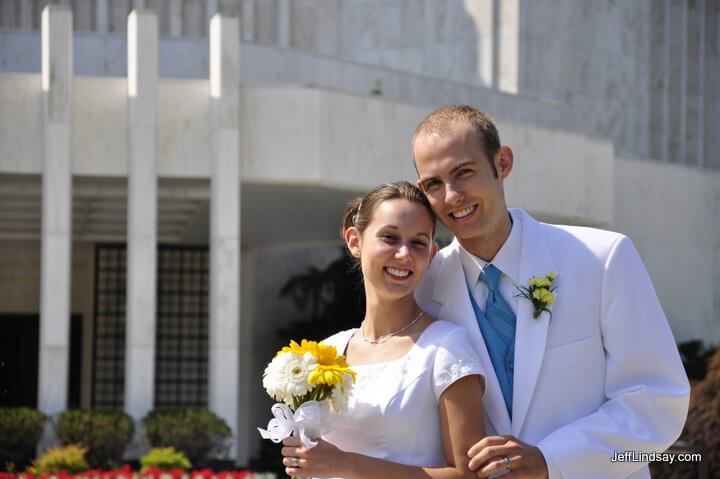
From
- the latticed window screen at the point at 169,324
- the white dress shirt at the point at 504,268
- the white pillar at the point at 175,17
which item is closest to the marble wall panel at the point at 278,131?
the latticed window screen at the point at 169,324

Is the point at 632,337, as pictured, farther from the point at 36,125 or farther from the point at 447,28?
the point at 447,28

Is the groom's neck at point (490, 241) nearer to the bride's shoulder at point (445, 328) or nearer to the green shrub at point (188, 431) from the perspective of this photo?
the bride's shoulder at point (445, 328)

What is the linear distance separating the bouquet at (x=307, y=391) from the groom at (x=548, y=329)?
433 millimetres

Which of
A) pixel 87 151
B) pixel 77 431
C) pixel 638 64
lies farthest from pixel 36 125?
pixel 638 64

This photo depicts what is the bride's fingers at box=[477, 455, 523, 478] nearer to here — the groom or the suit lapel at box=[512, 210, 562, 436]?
the groom

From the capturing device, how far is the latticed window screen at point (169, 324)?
20.6 meters

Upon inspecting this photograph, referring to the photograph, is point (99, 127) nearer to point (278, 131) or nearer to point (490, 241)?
point (278, 131)

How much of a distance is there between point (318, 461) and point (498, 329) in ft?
2.26

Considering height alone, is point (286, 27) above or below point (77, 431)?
above

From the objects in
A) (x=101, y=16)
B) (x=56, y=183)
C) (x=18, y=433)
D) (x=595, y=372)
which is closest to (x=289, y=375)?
(x=595, y=372)

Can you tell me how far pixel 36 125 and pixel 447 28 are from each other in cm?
1113

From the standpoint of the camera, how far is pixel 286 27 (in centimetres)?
2416

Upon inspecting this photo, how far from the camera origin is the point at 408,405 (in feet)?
12.6

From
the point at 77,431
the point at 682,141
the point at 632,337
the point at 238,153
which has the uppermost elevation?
the point at 682,141
